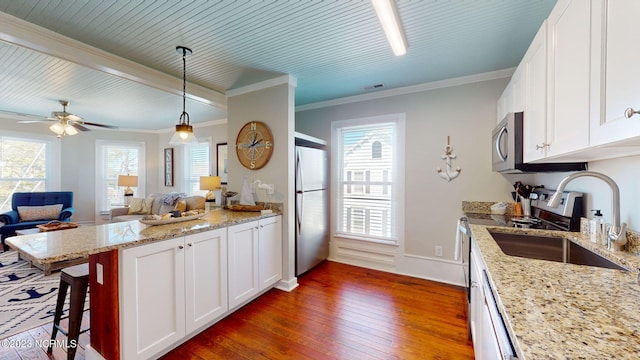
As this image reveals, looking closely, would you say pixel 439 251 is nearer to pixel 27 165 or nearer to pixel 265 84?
pixel 265 84

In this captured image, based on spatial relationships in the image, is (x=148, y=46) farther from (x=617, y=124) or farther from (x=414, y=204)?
(x=414, y=204)

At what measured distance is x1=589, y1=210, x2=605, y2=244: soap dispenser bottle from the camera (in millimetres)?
1292

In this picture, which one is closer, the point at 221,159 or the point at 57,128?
the point at 57,128

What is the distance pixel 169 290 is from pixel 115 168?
5796 mm

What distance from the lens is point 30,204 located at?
455cm

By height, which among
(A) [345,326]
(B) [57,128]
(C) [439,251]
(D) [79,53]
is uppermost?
(D) [79,53]

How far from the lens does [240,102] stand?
3275 millimetres

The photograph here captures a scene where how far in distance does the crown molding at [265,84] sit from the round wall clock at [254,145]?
427mm

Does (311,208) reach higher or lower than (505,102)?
lower

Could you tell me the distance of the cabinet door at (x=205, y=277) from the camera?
6.27 feet

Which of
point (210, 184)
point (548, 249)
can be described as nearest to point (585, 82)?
point (548, 249)

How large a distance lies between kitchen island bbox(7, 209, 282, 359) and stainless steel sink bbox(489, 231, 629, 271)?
2.20 meters

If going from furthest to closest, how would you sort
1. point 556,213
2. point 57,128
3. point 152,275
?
point 57,128, point 556,213, point 152,275

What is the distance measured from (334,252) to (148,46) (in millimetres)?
3311
